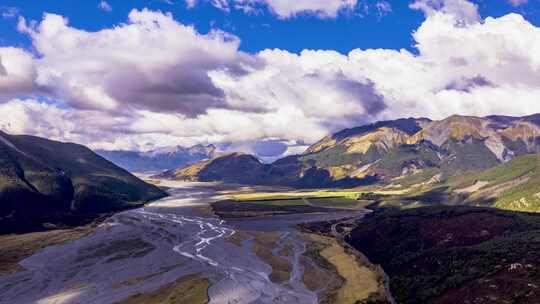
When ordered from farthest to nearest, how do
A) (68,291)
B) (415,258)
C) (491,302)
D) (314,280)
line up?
1. (415,258)
2. (314,280)
3. (68,291)
4. (491,302)

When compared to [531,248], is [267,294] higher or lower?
lower

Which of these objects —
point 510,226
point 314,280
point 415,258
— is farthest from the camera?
point 510,226

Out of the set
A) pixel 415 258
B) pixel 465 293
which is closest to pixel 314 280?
pixel 415 258

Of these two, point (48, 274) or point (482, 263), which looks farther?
point (48, 274)

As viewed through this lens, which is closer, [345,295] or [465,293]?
[465,293]

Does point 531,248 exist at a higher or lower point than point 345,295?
higher

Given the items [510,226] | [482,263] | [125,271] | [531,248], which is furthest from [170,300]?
[510,226]

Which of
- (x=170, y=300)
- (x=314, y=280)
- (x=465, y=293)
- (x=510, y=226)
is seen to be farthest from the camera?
(x=510, y=226)

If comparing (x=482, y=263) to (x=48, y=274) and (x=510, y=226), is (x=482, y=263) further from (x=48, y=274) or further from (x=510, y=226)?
(x=48, y=274)

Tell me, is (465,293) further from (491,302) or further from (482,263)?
(482,263)
